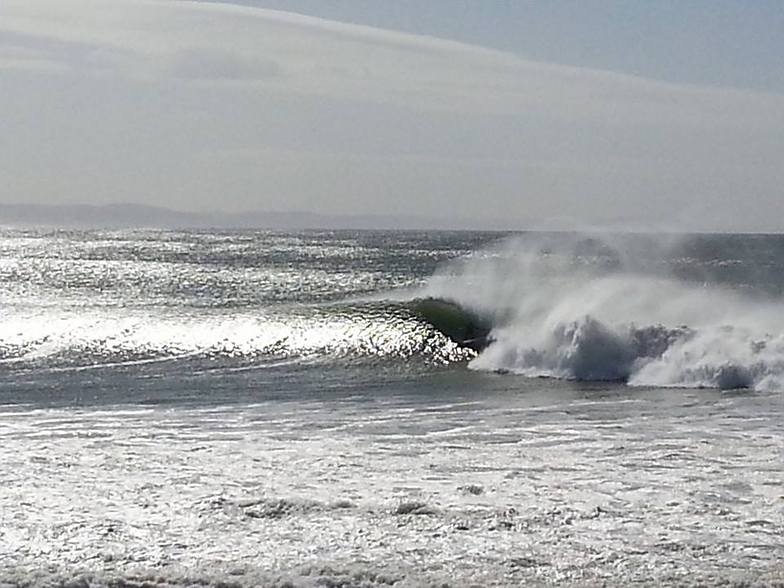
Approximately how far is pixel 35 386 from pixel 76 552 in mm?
14426

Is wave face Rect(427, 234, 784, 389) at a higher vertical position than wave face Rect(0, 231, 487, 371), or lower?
higher

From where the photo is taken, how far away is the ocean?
425 inches

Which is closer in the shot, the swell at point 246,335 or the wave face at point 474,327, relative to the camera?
the wave face at point 474,327

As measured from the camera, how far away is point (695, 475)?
14281mm

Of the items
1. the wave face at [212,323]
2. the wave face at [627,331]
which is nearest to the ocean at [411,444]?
the wave face at [627,331]

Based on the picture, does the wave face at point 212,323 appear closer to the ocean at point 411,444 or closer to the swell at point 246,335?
the swell at point 246,335

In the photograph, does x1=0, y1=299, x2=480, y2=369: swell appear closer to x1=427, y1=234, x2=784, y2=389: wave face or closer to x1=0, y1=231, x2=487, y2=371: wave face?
x1=0, y1=231, x2=487, y2=371: wave face

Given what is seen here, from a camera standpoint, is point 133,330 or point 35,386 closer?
point 35,386

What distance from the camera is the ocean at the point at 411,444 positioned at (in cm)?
1079

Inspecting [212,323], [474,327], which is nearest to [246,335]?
[212,323]

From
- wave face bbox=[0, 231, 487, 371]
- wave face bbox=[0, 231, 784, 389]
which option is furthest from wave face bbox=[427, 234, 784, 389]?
wave face bbox=[0, 231, 487, 371]

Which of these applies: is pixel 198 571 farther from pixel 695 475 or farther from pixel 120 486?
pixel 695 475

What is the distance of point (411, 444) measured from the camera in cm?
1661

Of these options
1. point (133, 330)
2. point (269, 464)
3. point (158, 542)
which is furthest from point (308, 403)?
point (133, 330)
